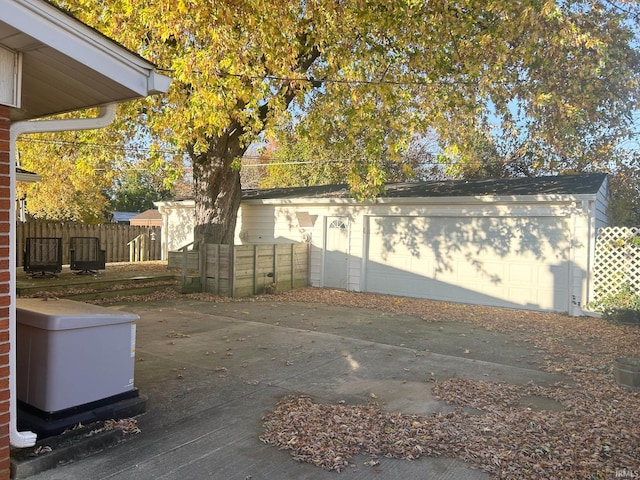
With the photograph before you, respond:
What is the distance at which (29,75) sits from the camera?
3320 millimetres

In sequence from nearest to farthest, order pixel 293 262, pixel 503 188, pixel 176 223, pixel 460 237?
pixel 460 237, pixel 503 188, pixel 293 262, pixel 176 223

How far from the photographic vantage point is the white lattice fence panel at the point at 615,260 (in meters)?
8.55

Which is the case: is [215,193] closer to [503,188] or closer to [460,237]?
[460,237]

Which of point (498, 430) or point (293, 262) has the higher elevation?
point (293, 262)

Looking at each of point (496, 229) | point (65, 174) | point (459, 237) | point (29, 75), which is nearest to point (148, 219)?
point (65, 174)

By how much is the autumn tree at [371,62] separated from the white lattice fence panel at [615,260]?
2.29 metres

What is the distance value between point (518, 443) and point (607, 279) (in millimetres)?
6768

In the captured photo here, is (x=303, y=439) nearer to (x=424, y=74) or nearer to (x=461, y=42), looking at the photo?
(x=461, y=42)

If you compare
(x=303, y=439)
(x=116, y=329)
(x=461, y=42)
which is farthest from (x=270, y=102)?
(x=303, y=439)

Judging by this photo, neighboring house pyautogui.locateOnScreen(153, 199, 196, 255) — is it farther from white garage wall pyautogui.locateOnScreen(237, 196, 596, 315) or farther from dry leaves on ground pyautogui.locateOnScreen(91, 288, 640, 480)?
dry leaves on ground pyautogui.locateOnScreen(91, 288, 640, 480)

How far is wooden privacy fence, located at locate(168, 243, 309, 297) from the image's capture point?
34.9 ft

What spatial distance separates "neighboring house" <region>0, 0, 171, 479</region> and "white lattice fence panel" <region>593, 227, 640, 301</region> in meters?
8.62

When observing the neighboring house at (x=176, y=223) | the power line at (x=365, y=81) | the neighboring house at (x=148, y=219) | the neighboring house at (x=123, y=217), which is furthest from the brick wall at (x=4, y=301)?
the neighboring house at (x=123, y=217)

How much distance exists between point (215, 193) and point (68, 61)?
9.03 metres
